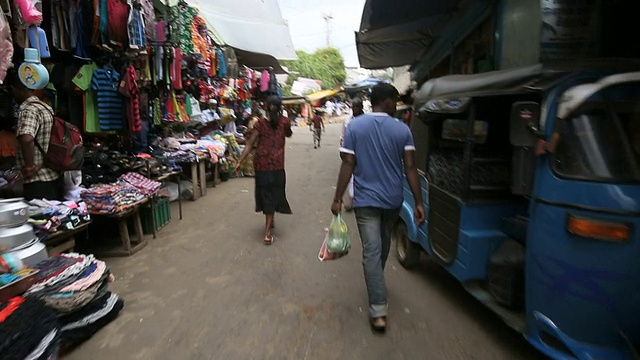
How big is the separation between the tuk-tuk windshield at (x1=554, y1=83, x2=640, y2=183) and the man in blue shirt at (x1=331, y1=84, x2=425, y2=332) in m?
1.15

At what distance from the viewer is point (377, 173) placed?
307 cm

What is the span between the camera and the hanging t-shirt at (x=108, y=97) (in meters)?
4.98

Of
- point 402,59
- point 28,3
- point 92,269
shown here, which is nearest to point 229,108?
point 402,59

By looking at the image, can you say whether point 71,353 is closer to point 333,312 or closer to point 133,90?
point 333,312

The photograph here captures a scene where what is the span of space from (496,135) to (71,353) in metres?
4.08

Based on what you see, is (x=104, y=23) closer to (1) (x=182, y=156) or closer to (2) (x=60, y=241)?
(2) (x=60, y=241)

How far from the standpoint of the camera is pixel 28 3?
3.45 meters

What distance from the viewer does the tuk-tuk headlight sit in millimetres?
1998

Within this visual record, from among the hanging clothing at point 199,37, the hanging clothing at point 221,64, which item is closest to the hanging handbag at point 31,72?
the hanging clothing at point 199,37

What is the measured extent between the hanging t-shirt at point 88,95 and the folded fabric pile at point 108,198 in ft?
2.84

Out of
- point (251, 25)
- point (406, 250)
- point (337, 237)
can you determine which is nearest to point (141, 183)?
point (337, 237)

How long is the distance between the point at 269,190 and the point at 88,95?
2.65 m

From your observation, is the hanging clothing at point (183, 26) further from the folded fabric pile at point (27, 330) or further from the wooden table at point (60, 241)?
the folded fabric pile at point (27, 330)

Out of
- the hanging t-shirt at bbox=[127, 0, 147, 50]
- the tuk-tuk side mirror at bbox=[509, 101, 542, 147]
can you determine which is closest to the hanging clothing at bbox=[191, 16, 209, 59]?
the hanging t-shirt at bbox=[127, 0, 147, 50]
